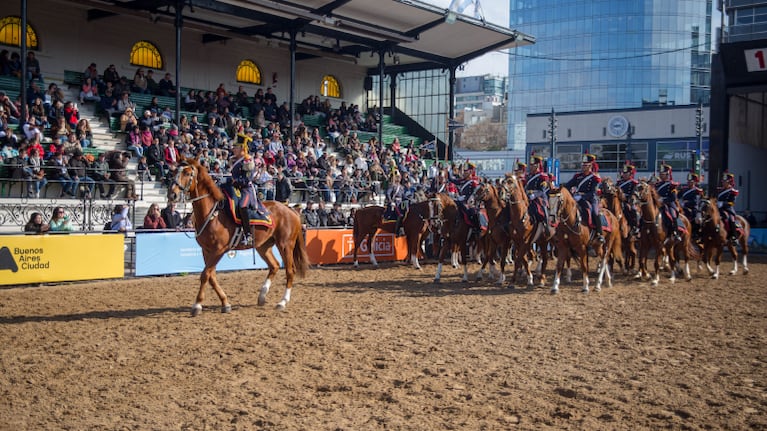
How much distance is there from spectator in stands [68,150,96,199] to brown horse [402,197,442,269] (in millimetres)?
9393

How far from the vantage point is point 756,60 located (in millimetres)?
28281

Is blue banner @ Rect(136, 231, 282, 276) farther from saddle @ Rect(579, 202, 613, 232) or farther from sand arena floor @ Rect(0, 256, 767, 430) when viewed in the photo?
saddle @ Rect(579, 202, 613, 232)

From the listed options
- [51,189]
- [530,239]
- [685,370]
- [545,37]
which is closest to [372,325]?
[685,370]

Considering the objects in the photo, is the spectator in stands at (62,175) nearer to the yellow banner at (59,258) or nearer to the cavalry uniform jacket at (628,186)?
the yellow banner at (59,258)

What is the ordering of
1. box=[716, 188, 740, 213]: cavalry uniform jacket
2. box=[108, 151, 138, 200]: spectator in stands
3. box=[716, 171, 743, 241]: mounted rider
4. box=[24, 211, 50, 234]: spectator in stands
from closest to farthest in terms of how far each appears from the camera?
box=[24, 211, 50, 234]: spectator in stands, box=[716, 171, 743, 241]: mounted rider, box=[716, 188, 740, 213]: cavalry uniform jacket, box=[108, 151, 138, 200]: spectator in stands

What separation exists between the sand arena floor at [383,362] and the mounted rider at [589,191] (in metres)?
1.94

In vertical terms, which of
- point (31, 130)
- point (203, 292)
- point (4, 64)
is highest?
point (4, 64)

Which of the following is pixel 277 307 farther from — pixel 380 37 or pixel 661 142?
pixel 661 142

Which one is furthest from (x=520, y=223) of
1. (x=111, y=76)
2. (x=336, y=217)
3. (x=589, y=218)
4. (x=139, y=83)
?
(x=139, y=83)

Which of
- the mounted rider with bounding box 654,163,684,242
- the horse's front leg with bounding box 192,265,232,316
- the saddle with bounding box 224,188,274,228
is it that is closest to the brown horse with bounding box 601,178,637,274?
the mounted rider with bounding box 654,163,684,242

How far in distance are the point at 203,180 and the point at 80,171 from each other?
9.40 m

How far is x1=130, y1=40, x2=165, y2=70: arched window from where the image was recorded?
30.6 m

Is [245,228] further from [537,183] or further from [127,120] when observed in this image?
[127,120]

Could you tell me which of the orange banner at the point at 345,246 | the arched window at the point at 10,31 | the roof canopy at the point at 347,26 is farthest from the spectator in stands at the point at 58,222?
the arched window at the point at 10,31
